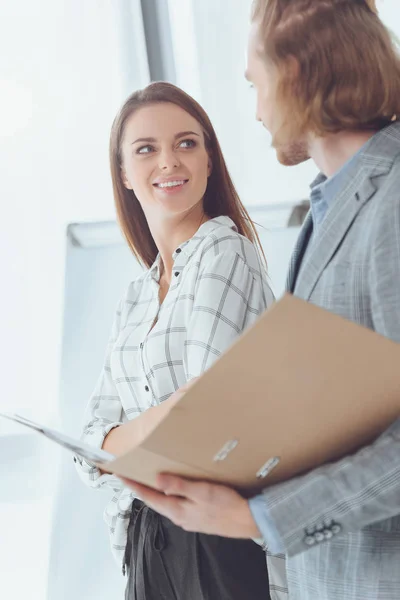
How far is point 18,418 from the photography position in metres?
1.07

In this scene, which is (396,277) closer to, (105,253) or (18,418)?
(18,418)

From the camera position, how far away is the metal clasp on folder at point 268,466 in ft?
3.00

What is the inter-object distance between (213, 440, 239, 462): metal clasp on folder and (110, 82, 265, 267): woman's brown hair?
1.15 meters

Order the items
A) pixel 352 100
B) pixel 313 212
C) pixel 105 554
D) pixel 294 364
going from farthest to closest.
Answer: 1. pixel 105 554
2. pixel 313 212
3. pixel 352 100
4. pixel 294 364

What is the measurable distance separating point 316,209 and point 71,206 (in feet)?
5.32

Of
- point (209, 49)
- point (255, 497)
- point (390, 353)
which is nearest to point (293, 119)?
point (390, 353)

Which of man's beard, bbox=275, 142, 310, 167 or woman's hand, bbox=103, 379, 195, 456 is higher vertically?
man's beard, bbox=275, 142, 310, 167

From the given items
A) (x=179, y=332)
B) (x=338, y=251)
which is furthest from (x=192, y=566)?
(x=338, y=251)

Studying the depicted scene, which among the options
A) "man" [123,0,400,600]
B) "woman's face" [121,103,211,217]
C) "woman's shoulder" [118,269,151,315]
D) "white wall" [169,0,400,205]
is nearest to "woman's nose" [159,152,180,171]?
"woman's face" [121,103,211,217]

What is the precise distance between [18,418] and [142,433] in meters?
0.49

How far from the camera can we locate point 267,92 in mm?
1135

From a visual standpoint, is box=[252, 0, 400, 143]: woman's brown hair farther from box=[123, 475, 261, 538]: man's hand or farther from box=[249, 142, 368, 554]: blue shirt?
box=[123, 475, 261, 538]: man's hand

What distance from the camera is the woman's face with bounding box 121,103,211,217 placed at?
1.92m

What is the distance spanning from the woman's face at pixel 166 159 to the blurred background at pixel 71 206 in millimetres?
643
